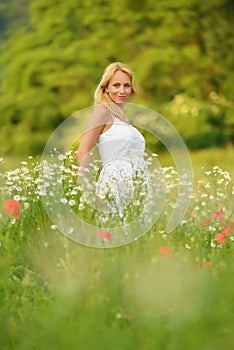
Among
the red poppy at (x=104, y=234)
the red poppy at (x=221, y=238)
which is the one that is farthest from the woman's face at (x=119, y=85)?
the red poppy at (x=104, y=234)

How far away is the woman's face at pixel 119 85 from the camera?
4.27 m

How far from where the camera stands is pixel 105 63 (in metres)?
20.2

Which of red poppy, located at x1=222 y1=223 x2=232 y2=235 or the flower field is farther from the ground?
red poppy, located at x1=222 y1=223 x2=232 y2=235

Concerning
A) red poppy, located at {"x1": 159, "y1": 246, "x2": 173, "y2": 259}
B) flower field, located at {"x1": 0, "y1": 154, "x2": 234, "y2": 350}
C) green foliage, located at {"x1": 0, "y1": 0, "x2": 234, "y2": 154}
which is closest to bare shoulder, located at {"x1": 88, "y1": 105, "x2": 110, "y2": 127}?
flower field, located at {"x1": 0, "y1": 154, "x2": 234, "y2": 350}

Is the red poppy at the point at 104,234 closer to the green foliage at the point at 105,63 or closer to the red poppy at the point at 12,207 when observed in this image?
the red poppy at the point at 12,207

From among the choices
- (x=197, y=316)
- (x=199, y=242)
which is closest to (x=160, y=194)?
(x=199, y=242)

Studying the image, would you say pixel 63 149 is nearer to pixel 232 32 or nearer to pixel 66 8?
pixel 232 32

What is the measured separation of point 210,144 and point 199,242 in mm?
14609

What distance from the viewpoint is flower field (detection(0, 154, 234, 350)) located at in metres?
2.62

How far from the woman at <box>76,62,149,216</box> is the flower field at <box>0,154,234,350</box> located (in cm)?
22

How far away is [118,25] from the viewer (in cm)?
2036

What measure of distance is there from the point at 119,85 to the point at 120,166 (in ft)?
1.55

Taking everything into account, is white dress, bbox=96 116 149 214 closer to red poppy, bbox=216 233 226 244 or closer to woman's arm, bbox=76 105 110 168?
woman's arm, bbox=76 105 110 168

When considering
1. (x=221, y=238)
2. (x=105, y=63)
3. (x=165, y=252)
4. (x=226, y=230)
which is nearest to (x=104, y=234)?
(x=165, y=252)
